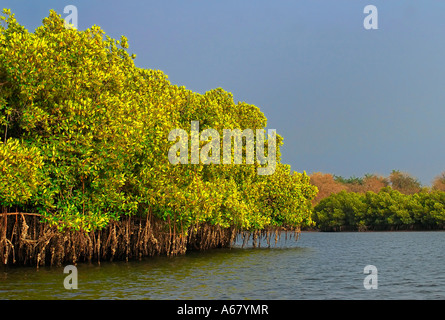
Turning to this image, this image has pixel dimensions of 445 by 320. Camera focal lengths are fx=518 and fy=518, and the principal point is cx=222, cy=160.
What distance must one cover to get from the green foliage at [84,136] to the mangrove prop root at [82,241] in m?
0.70

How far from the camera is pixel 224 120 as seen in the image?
101 ft

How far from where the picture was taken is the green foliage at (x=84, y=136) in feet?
65.8

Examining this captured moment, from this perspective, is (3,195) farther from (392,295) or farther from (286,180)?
(286,180)

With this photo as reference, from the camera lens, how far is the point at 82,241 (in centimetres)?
2319

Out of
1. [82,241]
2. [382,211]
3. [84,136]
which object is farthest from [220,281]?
[382,211]

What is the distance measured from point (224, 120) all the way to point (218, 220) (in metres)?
5.98

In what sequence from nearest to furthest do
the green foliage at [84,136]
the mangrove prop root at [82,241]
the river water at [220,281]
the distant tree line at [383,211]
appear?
the river water at [220,281] < the green foliage at [84,136] < the mangrove prop root at [82,241] < the distant tree line at [383,211]

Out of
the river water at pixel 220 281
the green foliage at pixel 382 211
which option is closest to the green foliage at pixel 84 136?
the river water at pixel 220 281

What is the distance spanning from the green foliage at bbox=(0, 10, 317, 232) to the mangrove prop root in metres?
0.70

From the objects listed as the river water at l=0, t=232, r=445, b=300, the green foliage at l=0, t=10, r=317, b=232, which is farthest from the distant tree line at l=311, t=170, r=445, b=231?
the green foliage at l=0, t=10, r=317, b=232

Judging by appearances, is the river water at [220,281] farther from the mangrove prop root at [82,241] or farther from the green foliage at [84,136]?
the green foliage at [84,136]

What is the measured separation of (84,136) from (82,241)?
4885 mm

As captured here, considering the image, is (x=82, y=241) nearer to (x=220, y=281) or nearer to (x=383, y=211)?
(x=220, y=281)
